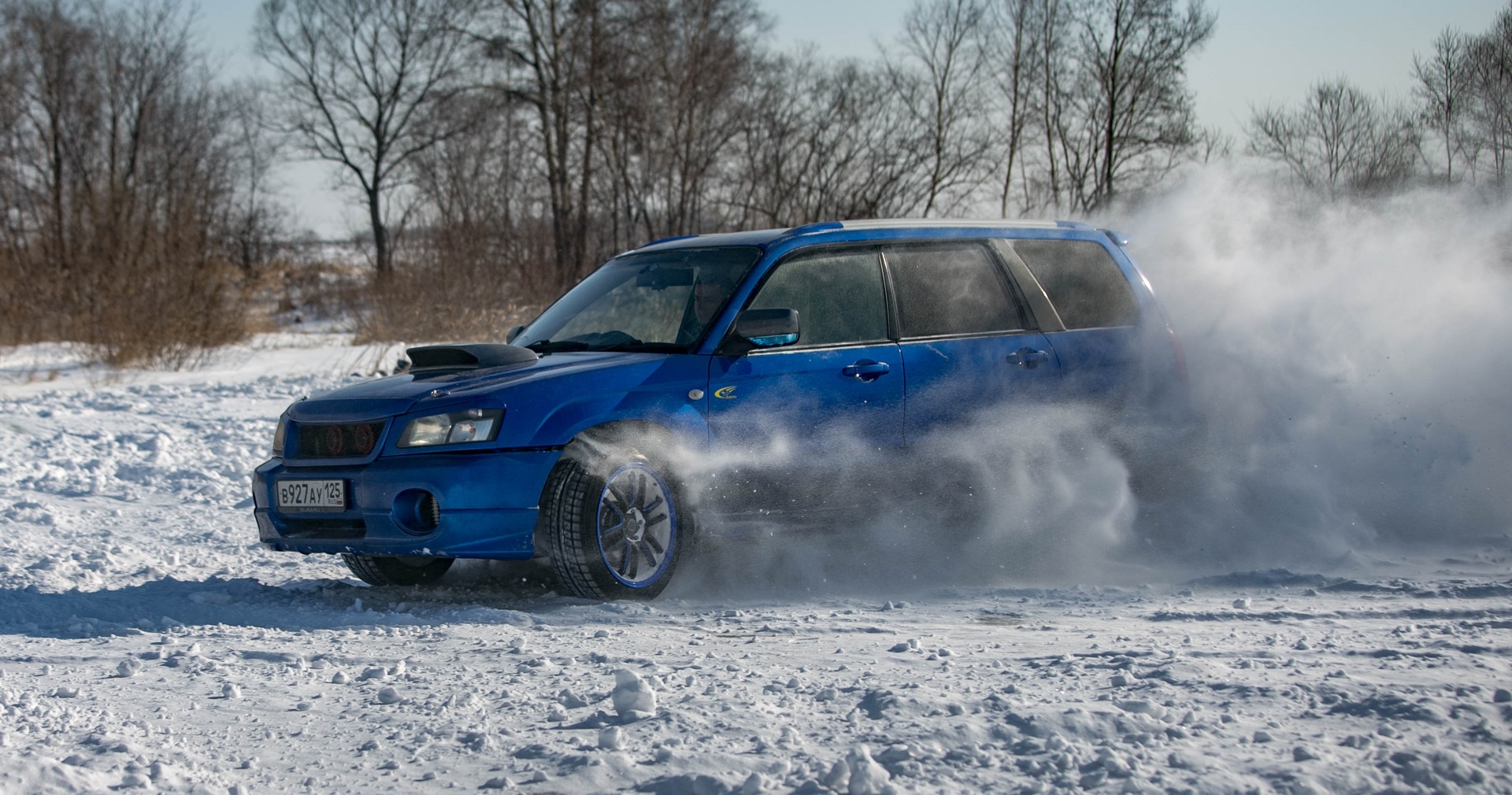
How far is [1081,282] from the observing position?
22.4 ft

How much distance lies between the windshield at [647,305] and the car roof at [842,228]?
0.24ft

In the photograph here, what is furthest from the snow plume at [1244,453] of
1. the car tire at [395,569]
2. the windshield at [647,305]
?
the car tire at [395,569]

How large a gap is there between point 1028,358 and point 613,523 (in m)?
2.28

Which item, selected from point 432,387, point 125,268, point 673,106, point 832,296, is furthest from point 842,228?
point 673,106

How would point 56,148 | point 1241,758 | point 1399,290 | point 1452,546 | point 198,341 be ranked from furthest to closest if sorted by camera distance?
point 56,148 < point 198,341 < point 1399,290 < point 1452,546 < point 1241,758

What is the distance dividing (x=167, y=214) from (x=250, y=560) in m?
14.6

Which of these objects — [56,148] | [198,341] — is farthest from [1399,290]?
[56,148]

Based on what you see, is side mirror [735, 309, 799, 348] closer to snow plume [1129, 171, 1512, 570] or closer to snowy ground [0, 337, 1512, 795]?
snowy ground [0, 337, 1512, 795]

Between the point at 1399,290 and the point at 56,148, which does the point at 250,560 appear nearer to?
the point at 1399,290

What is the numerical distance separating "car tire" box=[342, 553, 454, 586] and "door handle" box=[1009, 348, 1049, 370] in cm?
290

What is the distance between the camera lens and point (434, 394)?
17.1ft

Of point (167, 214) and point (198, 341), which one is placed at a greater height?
point (167, 214)

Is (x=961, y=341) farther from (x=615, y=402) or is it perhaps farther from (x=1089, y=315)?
(x=615, y=402)

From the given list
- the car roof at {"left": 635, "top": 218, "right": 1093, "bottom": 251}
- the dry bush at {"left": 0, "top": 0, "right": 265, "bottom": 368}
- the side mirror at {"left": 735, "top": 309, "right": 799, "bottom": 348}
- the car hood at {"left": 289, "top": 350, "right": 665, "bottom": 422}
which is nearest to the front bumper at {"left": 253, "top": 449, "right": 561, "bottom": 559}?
the car hood at {"left": 289, "top": 350, "right": 665, "bottom": 422}
